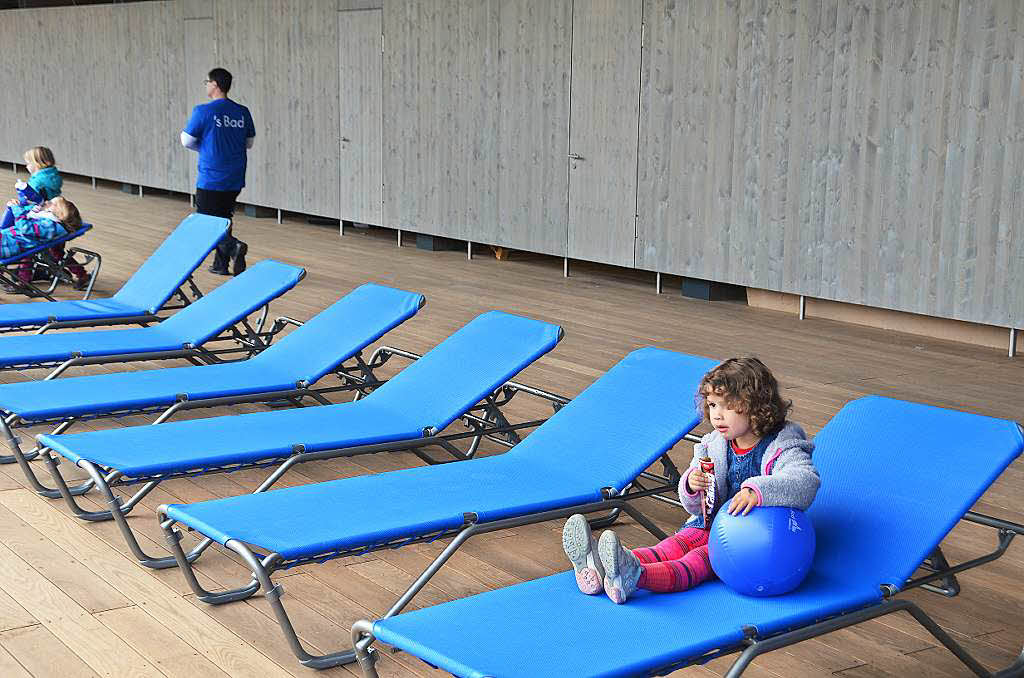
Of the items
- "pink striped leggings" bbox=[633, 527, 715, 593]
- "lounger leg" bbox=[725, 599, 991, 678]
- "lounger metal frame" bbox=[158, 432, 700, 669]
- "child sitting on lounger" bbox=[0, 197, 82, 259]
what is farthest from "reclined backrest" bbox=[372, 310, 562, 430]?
"child sitting on lounger" bbox=[0, 197, 82, 259]

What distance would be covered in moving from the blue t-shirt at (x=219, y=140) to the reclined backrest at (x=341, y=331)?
4.15 meters

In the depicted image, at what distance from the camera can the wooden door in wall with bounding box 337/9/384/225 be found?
11180 millimetres

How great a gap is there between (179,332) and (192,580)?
8.27ft

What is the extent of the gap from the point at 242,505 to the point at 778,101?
5.50 m

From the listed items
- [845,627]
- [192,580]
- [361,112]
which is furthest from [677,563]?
[361,112]

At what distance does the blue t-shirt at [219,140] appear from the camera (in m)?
9.07

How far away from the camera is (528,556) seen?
3787 mm

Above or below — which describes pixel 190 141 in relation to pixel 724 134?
below

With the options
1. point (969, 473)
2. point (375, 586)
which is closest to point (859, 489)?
point (969, 473)

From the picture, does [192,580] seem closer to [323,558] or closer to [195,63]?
[323,558]

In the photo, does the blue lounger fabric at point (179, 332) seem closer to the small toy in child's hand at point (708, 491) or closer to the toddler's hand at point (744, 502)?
the small toy in child's hand at point (708, 491)

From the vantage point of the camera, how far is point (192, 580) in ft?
10.8

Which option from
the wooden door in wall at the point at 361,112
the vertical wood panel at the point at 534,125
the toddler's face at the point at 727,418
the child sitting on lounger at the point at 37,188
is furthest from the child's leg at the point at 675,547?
the wooden door in wall at the point at 361,112

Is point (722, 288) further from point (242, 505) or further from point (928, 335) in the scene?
point (242, 505)
